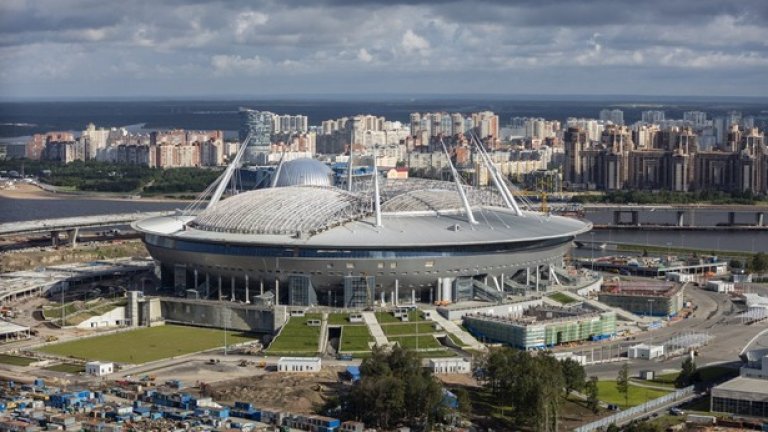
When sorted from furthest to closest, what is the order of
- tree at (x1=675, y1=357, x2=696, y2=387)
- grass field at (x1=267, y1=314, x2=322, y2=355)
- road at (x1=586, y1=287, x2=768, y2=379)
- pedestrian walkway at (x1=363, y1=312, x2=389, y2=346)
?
pedestrian walkway at (x1=363, y1=312, x2=389, y2=346) → grass field at (x1=267, y1=314, x2=322, y2=355) → road at (x1=586, y1=287, x2=768, y2=379) → tree at (x1=675, y1=357, x2=696, y2=387)

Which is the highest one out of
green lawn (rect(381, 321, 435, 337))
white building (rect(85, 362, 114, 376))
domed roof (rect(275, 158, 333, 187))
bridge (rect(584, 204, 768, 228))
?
domed roof (rect(275, 158, 333, 187))

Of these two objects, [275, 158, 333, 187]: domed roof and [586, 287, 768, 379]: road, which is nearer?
[586, 287, 768, 379]: road

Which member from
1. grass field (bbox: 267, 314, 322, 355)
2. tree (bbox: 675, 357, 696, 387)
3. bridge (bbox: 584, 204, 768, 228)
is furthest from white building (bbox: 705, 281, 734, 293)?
bridge (bbox: 584, 204, 768, 228)

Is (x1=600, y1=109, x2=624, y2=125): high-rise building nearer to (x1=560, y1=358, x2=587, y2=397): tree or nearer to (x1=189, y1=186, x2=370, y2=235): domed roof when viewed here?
(x1=189, y1=186, x2=370, y2=235): domed roof

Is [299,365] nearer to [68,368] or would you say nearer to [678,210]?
[68,368]

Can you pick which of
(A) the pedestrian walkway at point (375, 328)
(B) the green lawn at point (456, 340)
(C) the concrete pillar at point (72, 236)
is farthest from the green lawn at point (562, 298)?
(C) the concrete pillar at point (72, 236)

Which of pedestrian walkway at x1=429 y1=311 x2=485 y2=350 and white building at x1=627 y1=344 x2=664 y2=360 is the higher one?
pedestrian walkway at x1=429 y1=311 x2=485 y2=350

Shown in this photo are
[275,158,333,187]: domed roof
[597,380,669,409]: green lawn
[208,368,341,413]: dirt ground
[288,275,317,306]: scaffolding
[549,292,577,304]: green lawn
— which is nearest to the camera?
[208,368,341,413]: dirt ground
